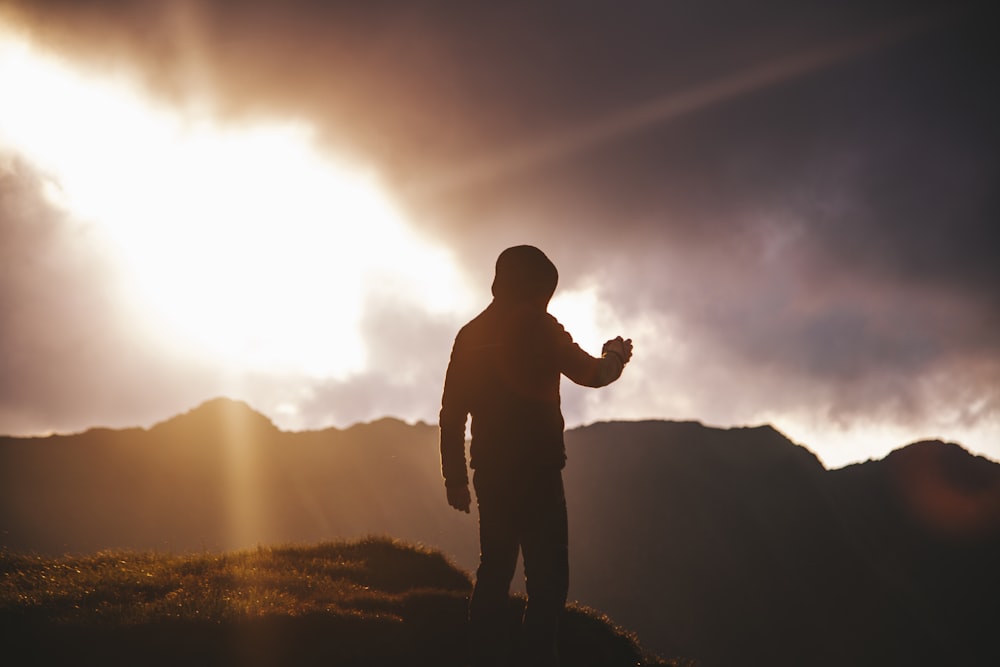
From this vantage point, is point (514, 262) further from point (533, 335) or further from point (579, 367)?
point (579, 367)

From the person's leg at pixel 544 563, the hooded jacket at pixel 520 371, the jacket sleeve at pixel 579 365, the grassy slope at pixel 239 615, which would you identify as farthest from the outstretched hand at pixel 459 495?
the grassy slope at pixel 239 615

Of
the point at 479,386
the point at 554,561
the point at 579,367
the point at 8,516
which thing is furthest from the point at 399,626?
the point at 8,516

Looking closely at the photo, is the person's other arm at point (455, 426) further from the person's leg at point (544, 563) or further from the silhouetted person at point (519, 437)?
the person's leg at point (544, 563)

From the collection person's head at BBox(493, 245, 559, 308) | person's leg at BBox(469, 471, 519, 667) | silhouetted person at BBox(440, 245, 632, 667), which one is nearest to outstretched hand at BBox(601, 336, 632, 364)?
silhouetted person at BBox(440, 245, 632, 667)

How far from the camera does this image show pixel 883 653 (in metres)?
190

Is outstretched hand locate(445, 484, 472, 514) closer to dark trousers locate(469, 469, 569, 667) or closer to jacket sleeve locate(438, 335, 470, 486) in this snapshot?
jacket sleeve locate(438, 335, 470, 486)

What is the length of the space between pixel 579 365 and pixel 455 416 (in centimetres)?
127

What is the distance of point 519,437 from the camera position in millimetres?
5258

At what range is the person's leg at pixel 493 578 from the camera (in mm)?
5145

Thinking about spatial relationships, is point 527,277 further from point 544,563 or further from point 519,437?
point 544,563

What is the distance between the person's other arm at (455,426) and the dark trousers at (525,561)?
1.71ft

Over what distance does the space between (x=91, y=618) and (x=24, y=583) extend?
220 centimetres

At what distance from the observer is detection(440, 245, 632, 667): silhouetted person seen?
512 centimetres

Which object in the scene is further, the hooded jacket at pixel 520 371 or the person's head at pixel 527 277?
the person's head at pixel 527 277
